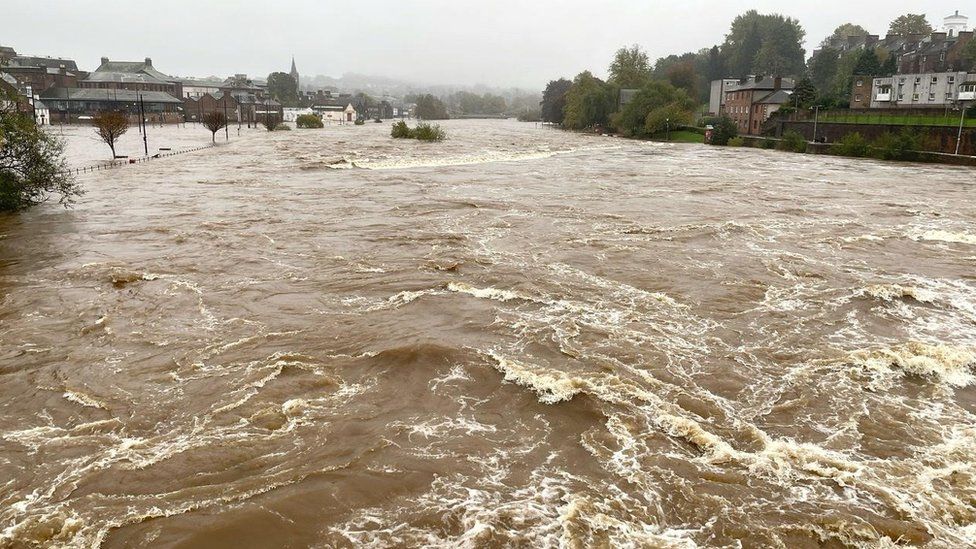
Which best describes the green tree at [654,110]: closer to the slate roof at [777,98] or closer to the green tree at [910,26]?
the slate roof at [777,98]

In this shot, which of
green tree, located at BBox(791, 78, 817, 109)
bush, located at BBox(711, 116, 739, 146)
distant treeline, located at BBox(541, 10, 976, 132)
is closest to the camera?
green tree, located at BBox(791, 78, 817, 109)

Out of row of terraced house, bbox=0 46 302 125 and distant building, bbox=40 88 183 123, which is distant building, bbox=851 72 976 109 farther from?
distant building, bbox=40 88 183 123

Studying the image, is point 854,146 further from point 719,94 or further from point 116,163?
point 719,94

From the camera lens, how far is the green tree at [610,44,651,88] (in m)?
124

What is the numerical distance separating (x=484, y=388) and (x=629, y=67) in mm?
130242

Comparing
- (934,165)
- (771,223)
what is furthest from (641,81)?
(771,223)

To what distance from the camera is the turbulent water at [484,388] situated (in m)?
6.97

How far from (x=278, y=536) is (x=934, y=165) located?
57.8m

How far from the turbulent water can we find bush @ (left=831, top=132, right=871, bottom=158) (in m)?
41.1

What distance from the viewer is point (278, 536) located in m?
6.69

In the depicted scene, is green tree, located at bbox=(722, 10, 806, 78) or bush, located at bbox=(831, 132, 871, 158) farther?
green tree, located at bbox=(722, 10, 806, 78)

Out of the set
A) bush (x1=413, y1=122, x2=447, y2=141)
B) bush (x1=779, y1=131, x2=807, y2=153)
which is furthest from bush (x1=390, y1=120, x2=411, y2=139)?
bush (x1=779, y1=131, x2=807, y2=153)

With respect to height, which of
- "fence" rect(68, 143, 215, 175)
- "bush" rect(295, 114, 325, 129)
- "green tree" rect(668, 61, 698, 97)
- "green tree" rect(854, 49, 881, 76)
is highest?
"green tree" rect(668, 61, 698, 97)

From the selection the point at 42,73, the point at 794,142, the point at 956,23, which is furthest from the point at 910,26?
the point at 42,73
